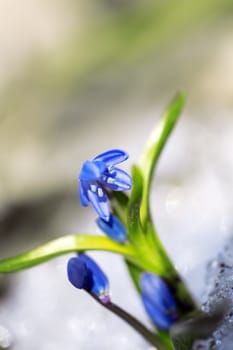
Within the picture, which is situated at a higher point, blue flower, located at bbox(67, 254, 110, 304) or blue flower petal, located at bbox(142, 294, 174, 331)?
blue flower, located at bbox(67, 254, 110, 304)

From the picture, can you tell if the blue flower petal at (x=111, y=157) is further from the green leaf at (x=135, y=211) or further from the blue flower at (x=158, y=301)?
the blue flower at (x=158, y=301)

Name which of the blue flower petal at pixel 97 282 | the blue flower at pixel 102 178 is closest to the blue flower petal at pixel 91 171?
the blue flower at pixel 102 178

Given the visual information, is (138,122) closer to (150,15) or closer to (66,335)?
(150,15)

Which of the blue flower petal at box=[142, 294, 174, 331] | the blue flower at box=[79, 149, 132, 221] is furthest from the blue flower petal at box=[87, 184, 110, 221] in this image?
the blue flower petal at box=[142, 294, 174, 331]

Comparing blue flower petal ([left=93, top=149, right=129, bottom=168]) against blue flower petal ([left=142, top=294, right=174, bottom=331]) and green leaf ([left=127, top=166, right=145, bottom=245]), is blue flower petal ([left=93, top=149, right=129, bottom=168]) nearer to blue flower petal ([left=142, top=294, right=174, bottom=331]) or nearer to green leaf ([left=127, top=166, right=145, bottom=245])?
green leaf ([left=127, top=166, right=145, bottom=245])

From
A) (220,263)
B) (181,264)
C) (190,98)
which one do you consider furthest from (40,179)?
(220,263)

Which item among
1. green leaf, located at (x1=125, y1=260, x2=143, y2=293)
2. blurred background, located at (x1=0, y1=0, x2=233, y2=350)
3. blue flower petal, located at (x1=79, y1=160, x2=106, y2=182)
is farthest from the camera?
blurred background, located at (x1=0, y1=0, x2=233, y2=350)

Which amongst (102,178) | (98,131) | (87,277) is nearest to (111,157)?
(102,178)

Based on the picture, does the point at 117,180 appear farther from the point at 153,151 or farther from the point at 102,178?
the point at 153,151
